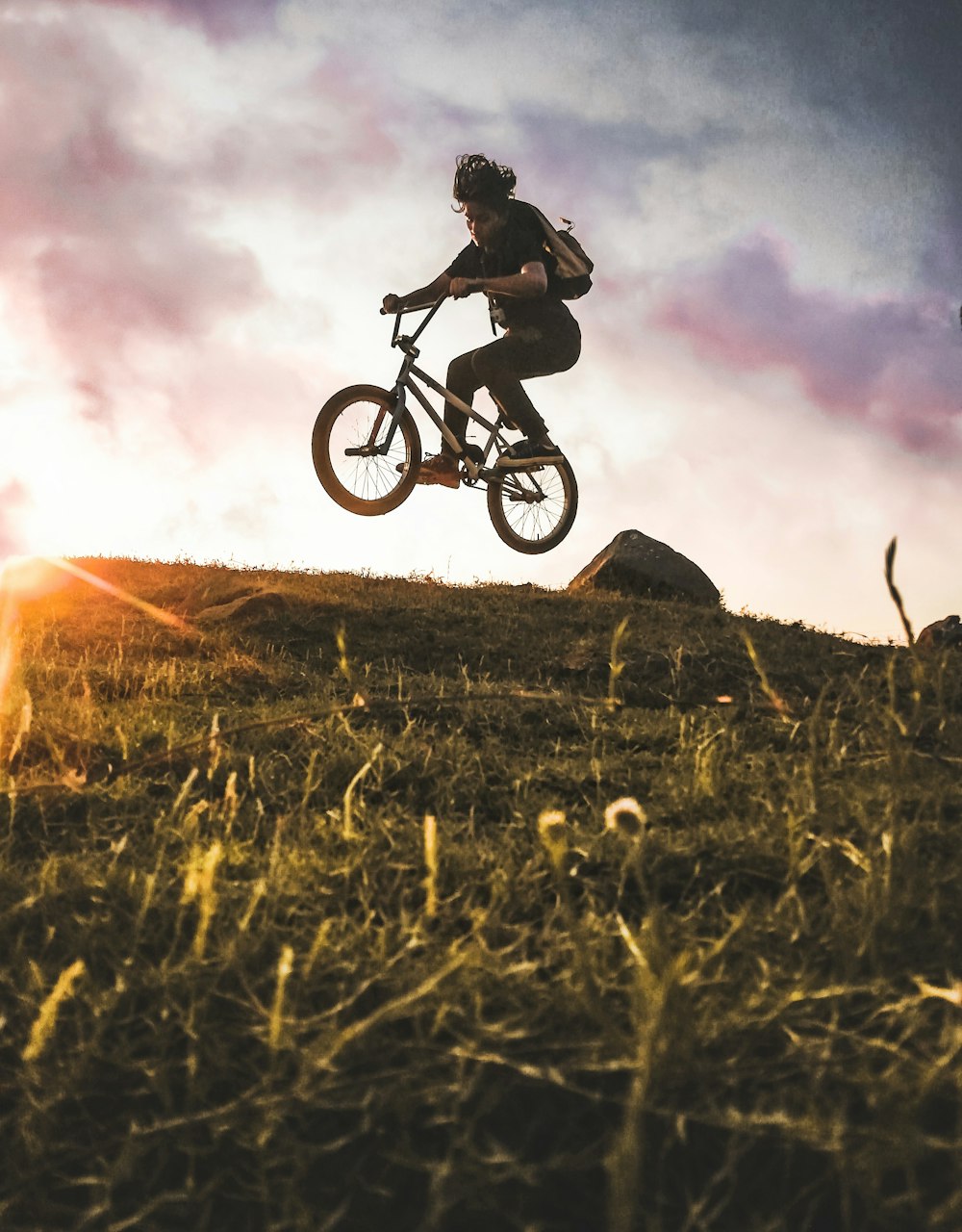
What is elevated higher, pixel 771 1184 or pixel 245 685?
pixel 245 685

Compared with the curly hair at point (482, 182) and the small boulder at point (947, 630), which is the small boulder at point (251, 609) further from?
the small boulder at point (947, 630)

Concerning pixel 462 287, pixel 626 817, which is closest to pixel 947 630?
pixel 462 287

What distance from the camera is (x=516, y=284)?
816cm

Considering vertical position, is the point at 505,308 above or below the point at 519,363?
above

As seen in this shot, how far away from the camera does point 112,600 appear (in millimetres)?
7633

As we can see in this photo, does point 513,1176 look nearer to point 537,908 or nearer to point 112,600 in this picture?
point 537,908

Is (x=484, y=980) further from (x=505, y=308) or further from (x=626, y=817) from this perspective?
(x=505, y=308)

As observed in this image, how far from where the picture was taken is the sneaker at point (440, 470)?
8680 millimetres

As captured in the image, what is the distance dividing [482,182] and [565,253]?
0.84 m

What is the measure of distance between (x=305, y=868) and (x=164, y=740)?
5.25ft

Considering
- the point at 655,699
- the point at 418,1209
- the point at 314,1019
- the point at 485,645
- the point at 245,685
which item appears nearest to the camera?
the point at 418,1209

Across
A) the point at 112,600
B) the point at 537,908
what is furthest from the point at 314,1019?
the point at 112,600

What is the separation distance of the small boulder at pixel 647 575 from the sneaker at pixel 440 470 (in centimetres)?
214

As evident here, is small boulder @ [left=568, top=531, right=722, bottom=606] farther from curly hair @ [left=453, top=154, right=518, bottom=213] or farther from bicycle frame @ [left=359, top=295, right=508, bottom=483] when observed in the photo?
curly hair @ [left=453, top=154, right=518, bottom=213]
